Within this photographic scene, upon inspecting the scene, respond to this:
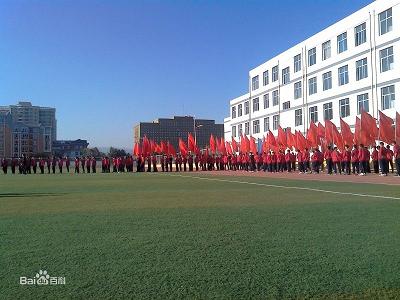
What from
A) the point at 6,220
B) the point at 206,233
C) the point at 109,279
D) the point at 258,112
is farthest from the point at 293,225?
the point at 258,112

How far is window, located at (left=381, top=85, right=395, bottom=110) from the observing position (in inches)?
1446

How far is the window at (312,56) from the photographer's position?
4978cm

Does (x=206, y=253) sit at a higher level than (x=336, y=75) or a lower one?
lower

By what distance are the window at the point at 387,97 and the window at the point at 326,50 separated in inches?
409

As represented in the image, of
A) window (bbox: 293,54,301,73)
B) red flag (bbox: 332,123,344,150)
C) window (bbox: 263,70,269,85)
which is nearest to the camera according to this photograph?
red flag (bbox: 332,123,344,150)

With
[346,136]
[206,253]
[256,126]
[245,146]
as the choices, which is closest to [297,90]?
[245,146]

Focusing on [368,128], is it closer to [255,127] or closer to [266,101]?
[266,101]

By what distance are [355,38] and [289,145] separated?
12919 mm

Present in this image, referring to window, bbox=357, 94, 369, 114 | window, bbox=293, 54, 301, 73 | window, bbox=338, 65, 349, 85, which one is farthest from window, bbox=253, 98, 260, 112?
window, bbox=357, 94, 369, 114

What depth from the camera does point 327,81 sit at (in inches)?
1858

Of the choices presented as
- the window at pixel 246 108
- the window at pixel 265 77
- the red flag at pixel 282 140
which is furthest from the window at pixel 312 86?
the window at pixel 246 108

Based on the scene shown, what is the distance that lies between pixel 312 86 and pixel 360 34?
9.77 metres

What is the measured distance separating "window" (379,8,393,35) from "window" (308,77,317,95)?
1190 cm

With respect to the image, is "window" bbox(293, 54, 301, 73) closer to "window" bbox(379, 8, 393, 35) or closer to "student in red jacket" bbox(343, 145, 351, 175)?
"window" bbox(379, 8, 393, 35)
